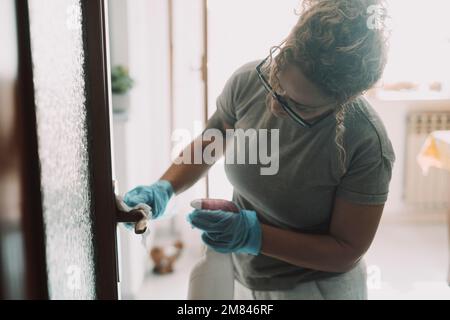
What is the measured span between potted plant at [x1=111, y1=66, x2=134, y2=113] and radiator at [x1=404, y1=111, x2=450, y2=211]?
66.0 inches

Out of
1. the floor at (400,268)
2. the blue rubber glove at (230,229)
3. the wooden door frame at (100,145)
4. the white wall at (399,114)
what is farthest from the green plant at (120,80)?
the white wall at (399,114)

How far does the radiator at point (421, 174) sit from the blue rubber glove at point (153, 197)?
2.11 m

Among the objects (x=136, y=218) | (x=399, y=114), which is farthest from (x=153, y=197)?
(x=399, y=114)

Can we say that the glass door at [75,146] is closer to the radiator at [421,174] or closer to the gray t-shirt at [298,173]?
the gray t-shirt at [298,173]

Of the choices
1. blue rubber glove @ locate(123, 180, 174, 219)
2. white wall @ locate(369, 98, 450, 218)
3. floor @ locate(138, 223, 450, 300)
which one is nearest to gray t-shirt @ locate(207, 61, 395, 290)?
blue rubber glove @ locate(123, 180, 174, 219)

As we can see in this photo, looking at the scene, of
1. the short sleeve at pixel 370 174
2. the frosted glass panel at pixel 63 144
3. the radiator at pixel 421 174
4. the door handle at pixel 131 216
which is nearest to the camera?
the frosted glass panel at pixel 63 144

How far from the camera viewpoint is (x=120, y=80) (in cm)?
185

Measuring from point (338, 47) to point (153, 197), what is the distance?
46 centimetres

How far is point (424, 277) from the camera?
2.22 m

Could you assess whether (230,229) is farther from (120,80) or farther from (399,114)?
(399,114)

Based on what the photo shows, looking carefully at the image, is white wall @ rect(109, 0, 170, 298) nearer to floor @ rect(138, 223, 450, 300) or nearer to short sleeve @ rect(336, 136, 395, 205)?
floor @ rect(138, 223, 450, 300)

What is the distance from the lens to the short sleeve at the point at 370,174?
0.81 m

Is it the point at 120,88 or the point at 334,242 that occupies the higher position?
the point at 120,88
